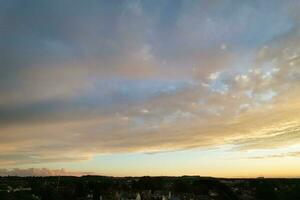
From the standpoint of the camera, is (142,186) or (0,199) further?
(142,186)

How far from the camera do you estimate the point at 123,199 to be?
273 ft

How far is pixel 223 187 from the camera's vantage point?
898cm

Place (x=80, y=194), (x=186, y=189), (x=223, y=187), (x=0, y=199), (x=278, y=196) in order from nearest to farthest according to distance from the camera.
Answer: (x=223, y=187), (x=0, y=199), (x=278, y=196), (x=80, y=194), (x=186, y=189)

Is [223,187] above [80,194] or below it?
below

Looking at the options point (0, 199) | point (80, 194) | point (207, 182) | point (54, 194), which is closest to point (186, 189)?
point (80, 194)

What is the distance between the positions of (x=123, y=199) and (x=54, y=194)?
24084 mm

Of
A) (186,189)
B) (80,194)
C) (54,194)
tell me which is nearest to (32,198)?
(54,194)

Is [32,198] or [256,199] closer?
[32,198]

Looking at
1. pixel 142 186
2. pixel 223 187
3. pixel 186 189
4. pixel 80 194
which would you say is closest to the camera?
pixel 223 187

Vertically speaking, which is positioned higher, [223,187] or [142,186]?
[142,186]

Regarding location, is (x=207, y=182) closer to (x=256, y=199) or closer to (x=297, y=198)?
(x=297, y=198)

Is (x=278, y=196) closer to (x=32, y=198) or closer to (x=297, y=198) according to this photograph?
(x=297, y=198)

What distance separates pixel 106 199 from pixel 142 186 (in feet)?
218

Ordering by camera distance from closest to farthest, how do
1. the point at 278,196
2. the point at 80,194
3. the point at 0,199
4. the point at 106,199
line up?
the point at 0,199 < the point at 106,199 < the point at 278,196 < the point at 80,194
